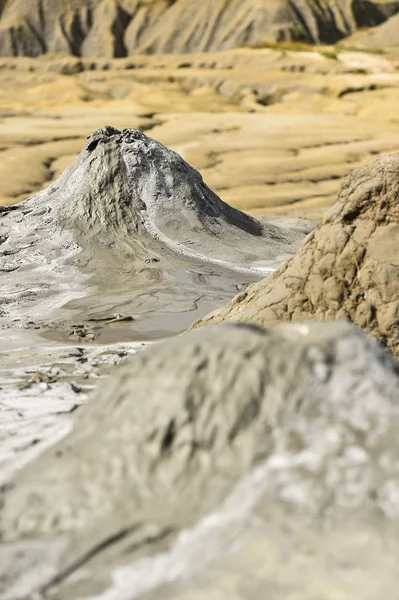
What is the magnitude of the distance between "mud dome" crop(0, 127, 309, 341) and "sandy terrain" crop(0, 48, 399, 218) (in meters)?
4.64

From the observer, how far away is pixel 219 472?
2.19 m

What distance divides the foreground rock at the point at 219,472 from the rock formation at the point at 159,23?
3868 centimetres

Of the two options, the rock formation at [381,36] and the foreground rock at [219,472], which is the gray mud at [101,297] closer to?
the foreground rock at [219,472]

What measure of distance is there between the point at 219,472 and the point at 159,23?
141 ft

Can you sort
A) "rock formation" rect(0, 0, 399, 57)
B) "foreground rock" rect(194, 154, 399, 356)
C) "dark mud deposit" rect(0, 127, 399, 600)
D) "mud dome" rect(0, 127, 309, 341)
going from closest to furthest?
1. "dark mud deposit" rect(0, 127, 399, 600)
2. "foreground rock" rect(194, 154, 399, 356)
3. "mud dome" rect(0, 127, 309, 341)
4. "rock formation" rect(0, 0, 399, 57)

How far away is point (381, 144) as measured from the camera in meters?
18.0

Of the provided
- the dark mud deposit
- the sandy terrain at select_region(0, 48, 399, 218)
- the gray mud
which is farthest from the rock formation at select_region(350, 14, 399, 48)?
the dark mud deposit

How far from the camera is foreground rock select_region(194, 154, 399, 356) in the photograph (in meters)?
4.04

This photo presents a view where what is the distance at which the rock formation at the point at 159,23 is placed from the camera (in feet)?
131

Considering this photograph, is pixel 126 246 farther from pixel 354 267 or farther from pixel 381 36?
pixel 381 36

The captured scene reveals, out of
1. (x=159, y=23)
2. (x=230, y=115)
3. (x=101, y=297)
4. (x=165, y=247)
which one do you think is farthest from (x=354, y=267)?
(x=159, y=23)

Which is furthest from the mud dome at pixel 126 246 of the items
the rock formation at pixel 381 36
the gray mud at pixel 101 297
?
the rock formation at pixel 381 36

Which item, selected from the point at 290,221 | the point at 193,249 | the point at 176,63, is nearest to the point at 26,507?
the point at 193,249

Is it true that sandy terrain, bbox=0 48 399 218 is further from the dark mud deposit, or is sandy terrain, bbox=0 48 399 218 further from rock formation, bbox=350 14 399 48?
the dark mud deposit
